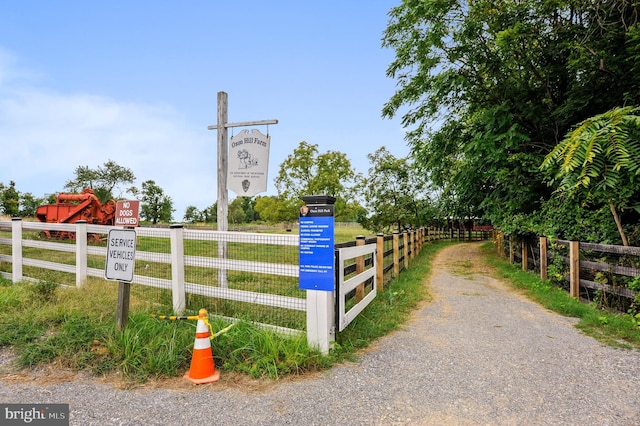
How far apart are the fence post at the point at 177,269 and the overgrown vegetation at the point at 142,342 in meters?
0.20

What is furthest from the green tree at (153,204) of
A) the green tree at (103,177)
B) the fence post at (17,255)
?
the fence post at (17,255)

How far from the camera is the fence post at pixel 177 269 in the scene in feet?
16.3

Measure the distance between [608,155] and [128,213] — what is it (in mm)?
6818

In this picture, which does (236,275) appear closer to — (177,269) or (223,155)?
(177,269)

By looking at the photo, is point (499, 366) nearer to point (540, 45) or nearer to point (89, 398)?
point (89, 398)

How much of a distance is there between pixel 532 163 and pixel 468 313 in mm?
5446

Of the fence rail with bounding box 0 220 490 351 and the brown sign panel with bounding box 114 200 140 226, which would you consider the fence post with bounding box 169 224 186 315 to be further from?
the brown sign panel with bounding box 114 200 140 226

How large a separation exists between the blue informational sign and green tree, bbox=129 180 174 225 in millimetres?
48767

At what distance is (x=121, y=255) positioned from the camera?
426cm

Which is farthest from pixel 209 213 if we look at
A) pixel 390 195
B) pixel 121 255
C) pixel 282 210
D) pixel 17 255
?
pixel 121 255

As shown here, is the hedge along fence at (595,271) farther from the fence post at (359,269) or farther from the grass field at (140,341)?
the fence post at (359,269)

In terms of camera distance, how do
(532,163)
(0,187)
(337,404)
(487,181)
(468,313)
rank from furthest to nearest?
(0,187) < (487,181) < (532,163) < (468,313) < (337,404)

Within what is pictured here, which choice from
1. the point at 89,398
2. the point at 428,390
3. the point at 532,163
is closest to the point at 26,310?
the point at 89,398

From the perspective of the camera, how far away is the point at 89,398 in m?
3.14
